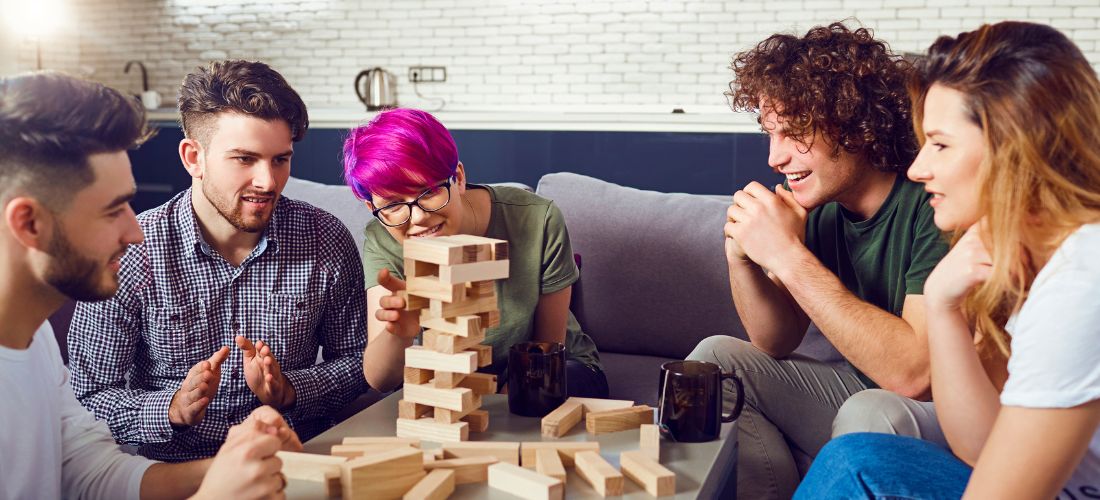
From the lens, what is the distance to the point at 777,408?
213cm

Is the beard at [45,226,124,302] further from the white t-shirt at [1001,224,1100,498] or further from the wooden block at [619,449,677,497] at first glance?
the white t-shirt at [1001,224,1100,498]

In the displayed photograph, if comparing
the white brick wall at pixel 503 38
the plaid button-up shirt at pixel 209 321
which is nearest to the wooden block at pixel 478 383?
the plaid button-up shirt at pixel 209 321

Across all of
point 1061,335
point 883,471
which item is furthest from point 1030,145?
point 883,471

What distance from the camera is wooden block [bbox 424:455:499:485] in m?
1.37

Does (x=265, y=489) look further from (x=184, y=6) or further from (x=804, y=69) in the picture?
(x=184, y=6)

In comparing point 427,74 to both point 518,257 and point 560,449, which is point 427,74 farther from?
point 560,449

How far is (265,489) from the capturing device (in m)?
1.19

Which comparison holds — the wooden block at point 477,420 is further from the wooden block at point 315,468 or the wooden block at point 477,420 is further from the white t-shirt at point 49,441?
the white t-shirt at point 49,441

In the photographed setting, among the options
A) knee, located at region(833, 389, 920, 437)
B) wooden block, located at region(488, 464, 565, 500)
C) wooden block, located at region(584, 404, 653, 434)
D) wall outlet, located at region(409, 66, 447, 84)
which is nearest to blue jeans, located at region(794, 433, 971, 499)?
knee, located at region(833, 389, 920, 437)

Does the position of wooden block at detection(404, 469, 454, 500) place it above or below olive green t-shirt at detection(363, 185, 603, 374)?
below

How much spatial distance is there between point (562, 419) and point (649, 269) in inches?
52.1

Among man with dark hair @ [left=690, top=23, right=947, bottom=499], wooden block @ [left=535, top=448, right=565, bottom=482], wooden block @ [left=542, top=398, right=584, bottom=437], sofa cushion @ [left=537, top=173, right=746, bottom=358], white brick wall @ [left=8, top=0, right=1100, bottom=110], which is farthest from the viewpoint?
white brick wall @ [left=8, top=0, right=1100, bottom=110]

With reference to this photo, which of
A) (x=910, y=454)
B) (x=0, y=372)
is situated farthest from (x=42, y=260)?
(x=910, y=454)

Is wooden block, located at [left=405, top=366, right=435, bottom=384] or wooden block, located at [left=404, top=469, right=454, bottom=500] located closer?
wooden block, located at [left=404, top=469, right=454, bottom=500]
